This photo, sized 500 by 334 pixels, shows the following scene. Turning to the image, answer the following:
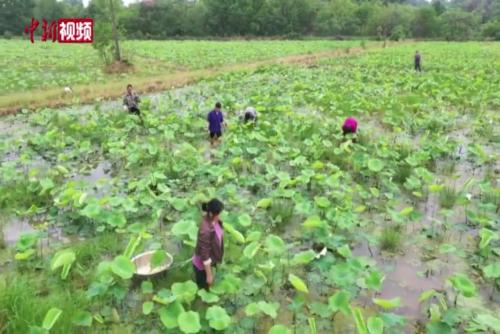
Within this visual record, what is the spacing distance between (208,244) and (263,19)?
204 feet

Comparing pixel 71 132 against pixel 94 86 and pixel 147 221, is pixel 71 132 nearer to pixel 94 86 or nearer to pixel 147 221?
pixel 147 221

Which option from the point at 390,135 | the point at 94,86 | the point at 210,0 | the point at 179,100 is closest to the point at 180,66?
the point at 94,86

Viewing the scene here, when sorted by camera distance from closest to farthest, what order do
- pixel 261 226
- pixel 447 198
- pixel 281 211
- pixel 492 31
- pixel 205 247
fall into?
pixel 205 247
pixel 261 226
pixel 281 211
pixel 447 198
pixel 492 31

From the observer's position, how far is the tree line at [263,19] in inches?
2298

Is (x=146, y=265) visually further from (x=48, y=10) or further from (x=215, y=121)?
(x=48, y=10)

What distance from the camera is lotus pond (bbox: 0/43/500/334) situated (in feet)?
12.6

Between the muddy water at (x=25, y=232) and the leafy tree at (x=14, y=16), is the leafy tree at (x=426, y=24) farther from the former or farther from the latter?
the muddy water at (x=25, y=232)

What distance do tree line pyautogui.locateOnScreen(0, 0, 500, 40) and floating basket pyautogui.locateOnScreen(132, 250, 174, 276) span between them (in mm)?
56675

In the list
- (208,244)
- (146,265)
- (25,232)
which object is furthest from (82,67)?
(208,244)

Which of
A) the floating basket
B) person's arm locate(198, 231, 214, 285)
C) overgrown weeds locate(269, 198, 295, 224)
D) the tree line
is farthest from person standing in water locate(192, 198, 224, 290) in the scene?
the tree line

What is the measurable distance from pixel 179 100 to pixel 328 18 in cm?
5377

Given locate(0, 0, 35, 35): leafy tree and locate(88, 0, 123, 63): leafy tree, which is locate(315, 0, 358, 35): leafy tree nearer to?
locate(0, 0, 35, 35): leafy tree

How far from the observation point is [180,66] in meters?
25.5

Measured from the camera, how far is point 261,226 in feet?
18.4
